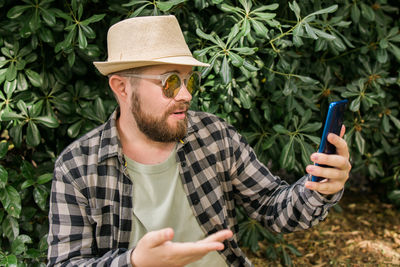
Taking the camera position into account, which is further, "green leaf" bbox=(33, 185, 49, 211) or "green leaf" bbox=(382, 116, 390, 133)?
"green leaf" bbox=(382, 116, 390, 133)

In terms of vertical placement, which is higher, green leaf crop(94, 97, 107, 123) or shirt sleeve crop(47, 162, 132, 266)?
green leaf crop(94, 97, 107, 123)

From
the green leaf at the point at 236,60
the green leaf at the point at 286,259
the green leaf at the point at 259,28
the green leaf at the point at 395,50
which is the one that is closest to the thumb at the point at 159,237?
the green leaf at the point at 236,60

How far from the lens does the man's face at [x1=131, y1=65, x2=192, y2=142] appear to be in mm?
1600

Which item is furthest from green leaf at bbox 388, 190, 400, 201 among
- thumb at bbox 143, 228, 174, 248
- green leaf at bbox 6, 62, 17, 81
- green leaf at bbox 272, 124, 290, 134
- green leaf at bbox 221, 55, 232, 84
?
green leaf at bbox 6, 62, 17, 81

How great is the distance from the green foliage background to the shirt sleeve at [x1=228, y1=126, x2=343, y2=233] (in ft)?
1.48

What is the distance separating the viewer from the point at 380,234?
3.32m

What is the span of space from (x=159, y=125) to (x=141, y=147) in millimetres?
178

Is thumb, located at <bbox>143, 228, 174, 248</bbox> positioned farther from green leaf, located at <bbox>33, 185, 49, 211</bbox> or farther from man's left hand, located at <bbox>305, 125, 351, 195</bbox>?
green leaf, located at <bbox>33, 185, 49, 211</bbox>

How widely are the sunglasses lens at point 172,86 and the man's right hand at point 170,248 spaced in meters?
0.61

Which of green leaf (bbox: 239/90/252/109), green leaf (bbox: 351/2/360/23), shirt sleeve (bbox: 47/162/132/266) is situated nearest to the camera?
shirt sleeve (bbox: 47/162/132/266)

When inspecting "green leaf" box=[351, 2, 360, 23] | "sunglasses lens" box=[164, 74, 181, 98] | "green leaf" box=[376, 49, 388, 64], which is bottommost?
"sunglasses lens" box=[164, 74, 181, 98]

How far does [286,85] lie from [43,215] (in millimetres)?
1746

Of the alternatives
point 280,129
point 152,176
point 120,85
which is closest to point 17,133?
point 120,85

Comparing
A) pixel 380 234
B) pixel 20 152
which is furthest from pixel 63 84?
pixel 380 234
